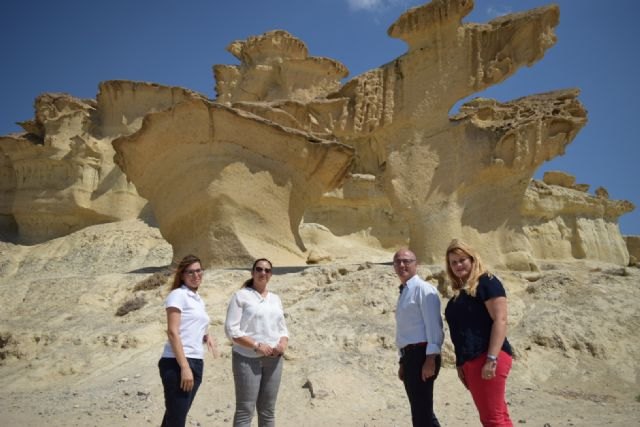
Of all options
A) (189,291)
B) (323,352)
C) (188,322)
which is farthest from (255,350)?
Answer: (323,352)

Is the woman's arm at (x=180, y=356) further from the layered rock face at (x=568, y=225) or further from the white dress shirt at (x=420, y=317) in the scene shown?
the layered rock face at (x=568, y=225)

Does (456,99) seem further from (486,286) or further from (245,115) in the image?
(486,286)

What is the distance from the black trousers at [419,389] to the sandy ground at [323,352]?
141 cm

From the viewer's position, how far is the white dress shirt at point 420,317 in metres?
2.84

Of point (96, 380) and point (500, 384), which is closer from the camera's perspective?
point (500, 384)

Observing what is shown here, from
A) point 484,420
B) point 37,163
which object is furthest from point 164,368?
point 37,163

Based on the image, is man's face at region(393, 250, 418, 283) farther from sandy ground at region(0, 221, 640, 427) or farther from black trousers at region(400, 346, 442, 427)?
sandy ground at region(0, 221, 640, 427)

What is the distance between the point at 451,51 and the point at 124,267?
12.5 m

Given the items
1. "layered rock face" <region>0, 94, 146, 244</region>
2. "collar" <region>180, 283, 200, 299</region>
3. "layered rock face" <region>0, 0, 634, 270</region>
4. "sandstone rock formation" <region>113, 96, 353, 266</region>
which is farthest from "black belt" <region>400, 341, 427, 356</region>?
"layered rock face" <region>0, 94, 146, 244</region>

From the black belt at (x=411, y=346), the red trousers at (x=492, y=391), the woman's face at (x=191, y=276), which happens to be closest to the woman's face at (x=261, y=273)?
the woman's face at (x=191, y=276)

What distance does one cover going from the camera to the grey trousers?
3006mm

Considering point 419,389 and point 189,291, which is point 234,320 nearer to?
point 189,291

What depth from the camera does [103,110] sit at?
22250mm

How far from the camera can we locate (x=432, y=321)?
2857 millimetres
